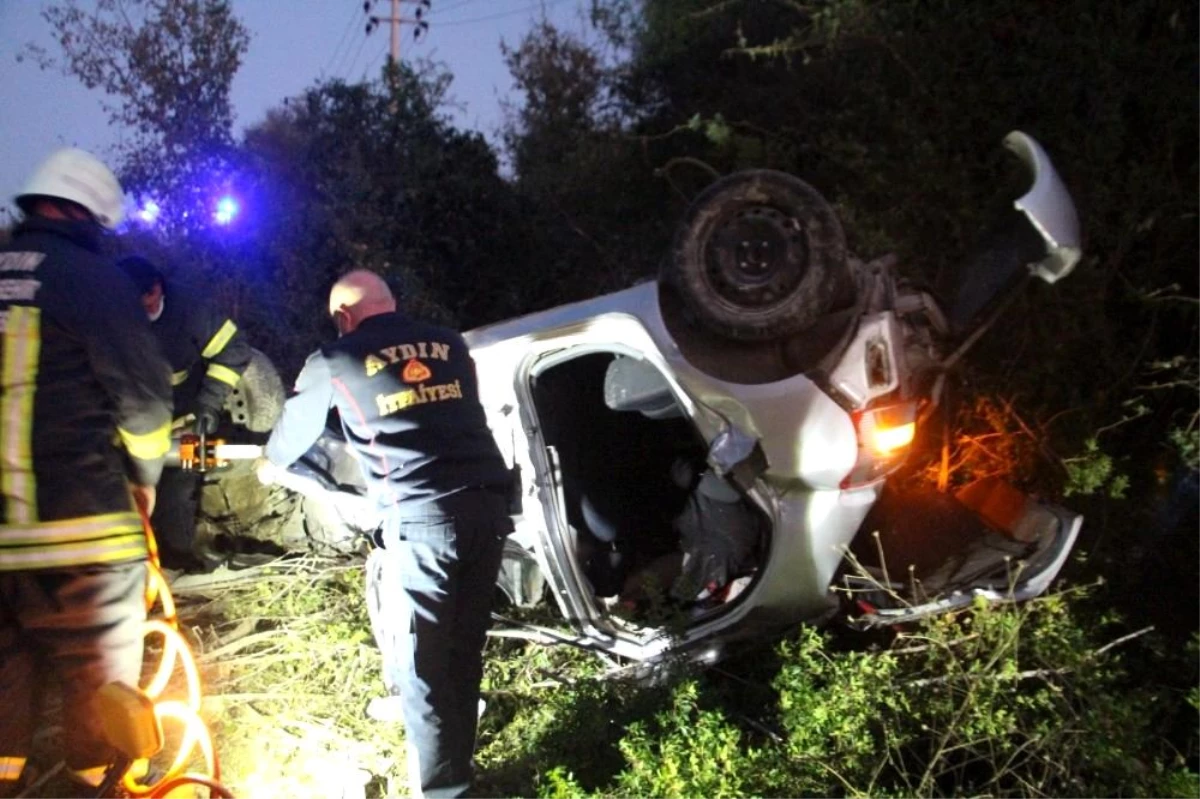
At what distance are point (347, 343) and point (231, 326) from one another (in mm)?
1334

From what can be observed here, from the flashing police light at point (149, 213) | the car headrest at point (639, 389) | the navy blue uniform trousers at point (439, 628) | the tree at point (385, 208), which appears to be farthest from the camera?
the flashing police light at point (149, 213)

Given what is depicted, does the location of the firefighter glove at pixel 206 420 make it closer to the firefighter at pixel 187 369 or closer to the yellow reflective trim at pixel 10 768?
the firefighter at pixel 187 369

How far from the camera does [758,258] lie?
133 inches

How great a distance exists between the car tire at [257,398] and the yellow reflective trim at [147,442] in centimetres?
163

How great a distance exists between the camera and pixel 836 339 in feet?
10.3

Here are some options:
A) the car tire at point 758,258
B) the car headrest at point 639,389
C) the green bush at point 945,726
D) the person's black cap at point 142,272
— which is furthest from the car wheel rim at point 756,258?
the person's black cap at point 142,272

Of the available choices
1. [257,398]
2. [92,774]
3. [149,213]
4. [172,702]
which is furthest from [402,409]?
[149,213]

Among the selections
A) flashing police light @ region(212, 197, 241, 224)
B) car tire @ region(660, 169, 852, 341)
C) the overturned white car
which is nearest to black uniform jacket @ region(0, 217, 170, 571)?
the overturned white car

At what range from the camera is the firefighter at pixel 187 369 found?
3.72m

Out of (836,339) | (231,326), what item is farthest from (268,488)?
(836,339)

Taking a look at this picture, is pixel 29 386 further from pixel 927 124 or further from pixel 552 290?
pixel 552 290

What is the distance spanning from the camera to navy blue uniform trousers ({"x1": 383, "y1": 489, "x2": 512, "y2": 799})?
283cm

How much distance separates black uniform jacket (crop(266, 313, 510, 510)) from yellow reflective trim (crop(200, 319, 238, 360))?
3.64ft

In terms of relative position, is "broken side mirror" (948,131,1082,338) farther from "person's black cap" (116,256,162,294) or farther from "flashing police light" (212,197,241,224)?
"flashing police light" (212,197,241,224)
